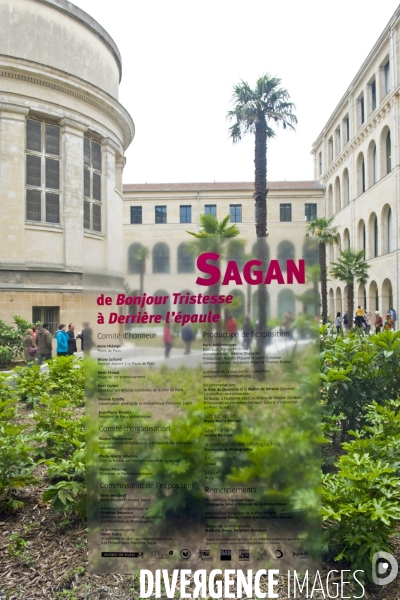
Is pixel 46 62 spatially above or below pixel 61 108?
above

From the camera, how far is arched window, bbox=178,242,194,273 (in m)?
3.71

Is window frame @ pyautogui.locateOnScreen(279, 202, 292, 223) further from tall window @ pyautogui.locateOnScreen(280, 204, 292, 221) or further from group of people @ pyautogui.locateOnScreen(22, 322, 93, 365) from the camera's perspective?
group of people @ pyautogui.locateOnScreen(22, 322, 93, 365)

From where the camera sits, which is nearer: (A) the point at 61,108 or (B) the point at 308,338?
(B) the point at 308,338

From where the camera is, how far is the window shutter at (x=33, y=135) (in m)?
23.0

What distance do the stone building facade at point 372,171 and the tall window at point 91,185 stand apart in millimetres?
20682

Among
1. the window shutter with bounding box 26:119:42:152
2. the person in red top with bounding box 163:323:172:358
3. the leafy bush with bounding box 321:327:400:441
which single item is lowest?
the leafy bush with bounding box 321:327:400:441

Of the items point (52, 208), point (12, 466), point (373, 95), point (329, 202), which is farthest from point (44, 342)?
point (329, 202)

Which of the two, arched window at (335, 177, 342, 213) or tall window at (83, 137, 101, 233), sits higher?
arched window at (335, 177, 342, 213)

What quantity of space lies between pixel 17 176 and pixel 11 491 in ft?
65.4

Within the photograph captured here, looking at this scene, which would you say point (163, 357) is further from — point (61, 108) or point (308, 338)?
point (61, 108)

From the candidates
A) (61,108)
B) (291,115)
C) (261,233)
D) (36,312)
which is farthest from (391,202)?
(36,312)

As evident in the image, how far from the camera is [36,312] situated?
75.6 ft

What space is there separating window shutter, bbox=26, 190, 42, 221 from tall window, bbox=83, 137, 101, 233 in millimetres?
2696

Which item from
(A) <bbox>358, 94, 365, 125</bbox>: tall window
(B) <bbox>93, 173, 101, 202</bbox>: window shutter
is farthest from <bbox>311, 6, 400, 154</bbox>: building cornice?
(B) <bbox>93, 173, 101, 202</bbox>: window shutter
